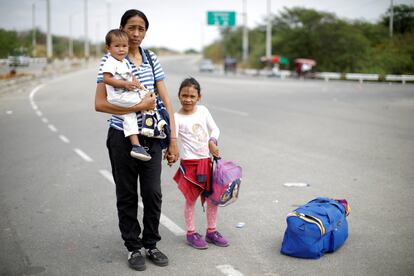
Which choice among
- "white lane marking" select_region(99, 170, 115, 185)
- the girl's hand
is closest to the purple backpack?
the girl's hand

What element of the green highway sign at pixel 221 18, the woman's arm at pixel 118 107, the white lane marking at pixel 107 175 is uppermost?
the green highway sign at pixel 221 18

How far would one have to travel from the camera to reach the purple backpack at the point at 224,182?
4793 millimetres

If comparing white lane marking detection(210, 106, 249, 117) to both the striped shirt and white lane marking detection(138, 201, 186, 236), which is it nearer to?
white lane marking detection(138, 201, 186, 236)

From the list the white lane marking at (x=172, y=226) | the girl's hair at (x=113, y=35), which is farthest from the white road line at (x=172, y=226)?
the girl's hair at (x=113, y=35)

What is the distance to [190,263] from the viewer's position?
4.57 metres

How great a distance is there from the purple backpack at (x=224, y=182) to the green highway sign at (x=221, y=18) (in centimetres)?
6034

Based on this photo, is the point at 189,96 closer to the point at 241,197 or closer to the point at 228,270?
the point at 228,270

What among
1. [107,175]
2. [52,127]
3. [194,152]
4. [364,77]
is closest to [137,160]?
[194,152]

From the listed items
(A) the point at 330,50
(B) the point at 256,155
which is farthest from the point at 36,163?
(A) the point at 330,50

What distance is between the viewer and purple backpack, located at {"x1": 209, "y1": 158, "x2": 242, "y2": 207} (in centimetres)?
479

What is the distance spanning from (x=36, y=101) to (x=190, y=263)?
18.5 m

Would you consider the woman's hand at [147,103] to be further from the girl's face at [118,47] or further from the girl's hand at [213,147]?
the girl's hand at [213,147]

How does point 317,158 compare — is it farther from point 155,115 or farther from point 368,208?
point 155,115

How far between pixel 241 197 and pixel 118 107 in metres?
3.01
